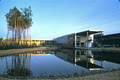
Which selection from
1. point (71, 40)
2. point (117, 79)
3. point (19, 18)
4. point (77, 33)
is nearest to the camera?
point (117, 79)

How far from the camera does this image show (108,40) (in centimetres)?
5462

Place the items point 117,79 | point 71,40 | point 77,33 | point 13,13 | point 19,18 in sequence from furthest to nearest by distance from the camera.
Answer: point 71,40, point 77,33, point 19,18, point 13,13, point 117,79

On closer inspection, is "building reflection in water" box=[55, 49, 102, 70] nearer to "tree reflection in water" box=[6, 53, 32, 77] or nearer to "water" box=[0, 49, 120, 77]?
"water" box=[0, 49, 120, 77]

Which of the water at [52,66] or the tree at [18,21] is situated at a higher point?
the tree at [18,21]

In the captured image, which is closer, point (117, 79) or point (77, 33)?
point (117, 79)

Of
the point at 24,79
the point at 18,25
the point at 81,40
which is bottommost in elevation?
the point at 24,79

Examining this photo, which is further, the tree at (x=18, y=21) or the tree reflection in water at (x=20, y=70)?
the tree at (x=18, y=21)

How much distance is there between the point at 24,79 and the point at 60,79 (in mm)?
1753

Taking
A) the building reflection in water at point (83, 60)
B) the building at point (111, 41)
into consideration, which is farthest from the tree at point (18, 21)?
the building at point (111, 41)

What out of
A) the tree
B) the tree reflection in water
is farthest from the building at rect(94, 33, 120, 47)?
the tree reflection in water

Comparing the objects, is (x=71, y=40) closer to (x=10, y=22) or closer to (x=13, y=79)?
(x=10, y=22)

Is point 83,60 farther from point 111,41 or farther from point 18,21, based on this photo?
point 111,41

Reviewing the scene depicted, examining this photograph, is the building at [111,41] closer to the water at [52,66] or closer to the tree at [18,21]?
the tree at [18,21]

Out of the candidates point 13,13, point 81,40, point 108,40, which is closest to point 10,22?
point 13,13
